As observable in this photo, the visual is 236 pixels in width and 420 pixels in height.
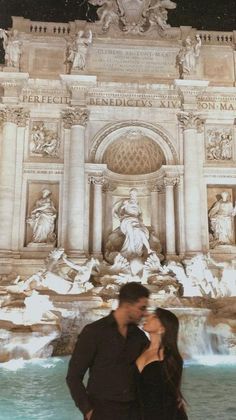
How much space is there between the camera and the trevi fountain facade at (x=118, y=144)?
1655 cm

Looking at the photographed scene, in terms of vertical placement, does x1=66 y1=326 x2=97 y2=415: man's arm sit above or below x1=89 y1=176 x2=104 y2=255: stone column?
below

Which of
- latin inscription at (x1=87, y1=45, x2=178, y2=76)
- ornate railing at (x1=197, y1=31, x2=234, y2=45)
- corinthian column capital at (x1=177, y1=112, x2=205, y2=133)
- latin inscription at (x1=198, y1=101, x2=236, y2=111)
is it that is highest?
ornate railing at (x1=197, y1=31, x2=234, y2=45)

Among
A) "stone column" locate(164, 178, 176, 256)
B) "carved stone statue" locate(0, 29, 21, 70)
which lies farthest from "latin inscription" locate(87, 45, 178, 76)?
"stone column" locate(164, 178, 176, 256)

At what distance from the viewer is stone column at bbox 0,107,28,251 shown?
16.4 m

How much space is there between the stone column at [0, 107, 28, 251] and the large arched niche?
117 inches

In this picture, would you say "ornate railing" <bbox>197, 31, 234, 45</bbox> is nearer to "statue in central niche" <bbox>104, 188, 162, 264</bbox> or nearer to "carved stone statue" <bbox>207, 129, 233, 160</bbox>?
"carved stone statue" <bbox>207, 129, 233, 160</bbox>

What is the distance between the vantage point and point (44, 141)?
58.2 feet

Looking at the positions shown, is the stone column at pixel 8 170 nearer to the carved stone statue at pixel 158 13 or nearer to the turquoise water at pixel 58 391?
the carved stone statue at pixel 158 13

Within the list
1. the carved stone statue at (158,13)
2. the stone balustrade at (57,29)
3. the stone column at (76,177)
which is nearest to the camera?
the stone column at (76,177)

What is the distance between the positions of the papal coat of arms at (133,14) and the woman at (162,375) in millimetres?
18009

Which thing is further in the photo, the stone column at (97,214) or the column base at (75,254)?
the stone column at (97,214)

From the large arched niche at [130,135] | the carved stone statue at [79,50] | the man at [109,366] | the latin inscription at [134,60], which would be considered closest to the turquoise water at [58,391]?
the man at [109,366]

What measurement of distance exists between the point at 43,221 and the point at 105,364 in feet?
47.4

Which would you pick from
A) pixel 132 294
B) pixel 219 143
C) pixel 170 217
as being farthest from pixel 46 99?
pixel 132 294
